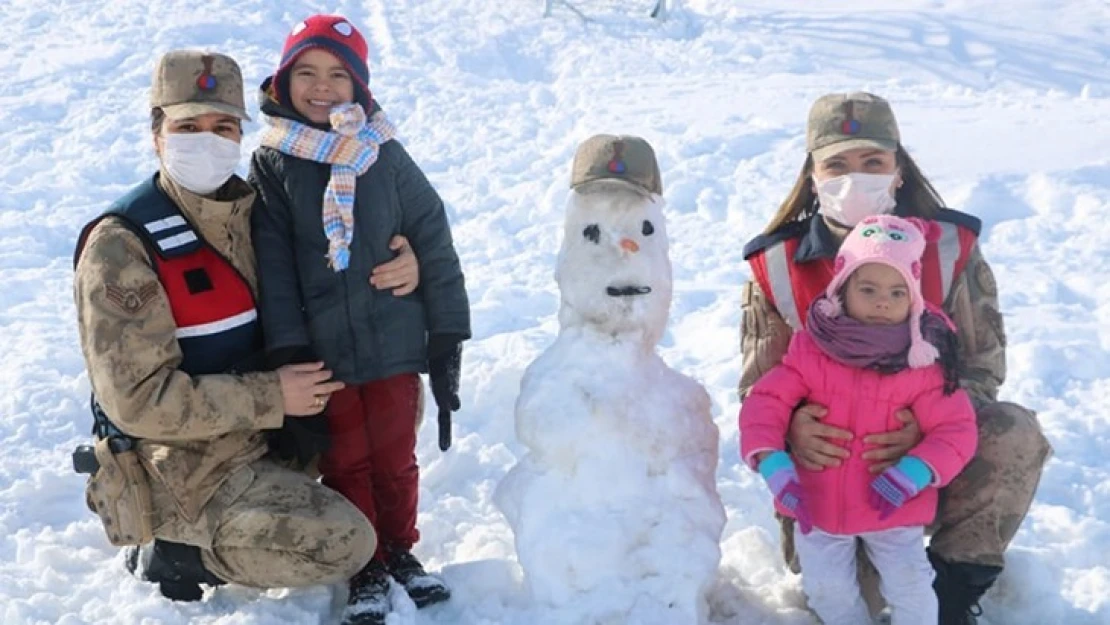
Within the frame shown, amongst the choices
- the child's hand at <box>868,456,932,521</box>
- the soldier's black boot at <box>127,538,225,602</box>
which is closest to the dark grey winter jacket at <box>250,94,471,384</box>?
the soldier's black boot at <box>127,538,225,602</box>

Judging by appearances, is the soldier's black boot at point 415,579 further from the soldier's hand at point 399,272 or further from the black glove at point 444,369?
the soldier's hand at point 399,272

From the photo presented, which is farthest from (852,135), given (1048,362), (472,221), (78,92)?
(78,92)

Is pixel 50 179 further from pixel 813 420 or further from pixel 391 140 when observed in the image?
pixel 813 420

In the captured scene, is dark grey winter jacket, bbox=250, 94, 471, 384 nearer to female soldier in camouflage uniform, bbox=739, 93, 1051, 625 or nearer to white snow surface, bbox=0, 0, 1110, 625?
white snow surface, bbox=0, 0, 1110, 625

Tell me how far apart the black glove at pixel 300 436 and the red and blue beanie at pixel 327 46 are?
747mm

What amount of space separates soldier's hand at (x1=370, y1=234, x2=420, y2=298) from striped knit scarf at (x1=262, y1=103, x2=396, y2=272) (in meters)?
0.11

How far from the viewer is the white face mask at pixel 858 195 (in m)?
3.14

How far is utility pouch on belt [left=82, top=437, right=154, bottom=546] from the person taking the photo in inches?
121

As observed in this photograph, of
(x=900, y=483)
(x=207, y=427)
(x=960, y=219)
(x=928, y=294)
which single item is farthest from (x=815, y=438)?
(x=207, y=427)

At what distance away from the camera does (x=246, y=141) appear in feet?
27.3

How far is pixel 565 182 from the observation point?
736 cm

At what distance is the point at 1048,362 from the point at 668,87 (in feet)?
18.5

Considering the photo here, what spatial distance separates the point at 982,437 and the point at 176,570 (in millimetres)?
2359

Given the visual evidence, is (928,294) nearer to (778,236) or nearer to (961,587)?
(778,236)
